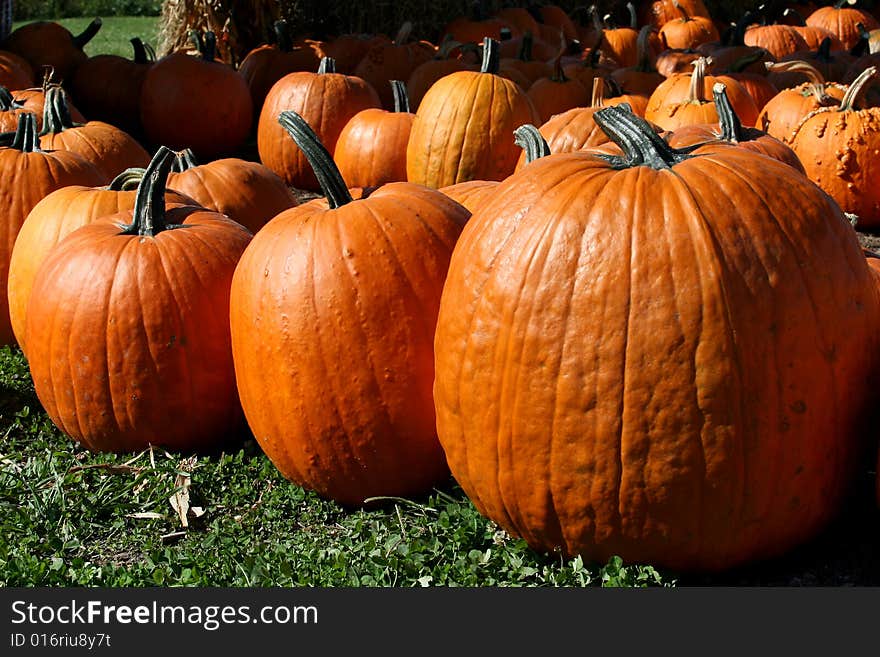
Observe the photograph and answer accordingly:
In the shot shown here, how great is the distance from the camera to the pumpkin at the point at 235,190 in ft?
15.7

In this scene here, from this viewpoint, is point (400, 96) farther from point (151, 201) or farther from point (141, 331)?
point (141, 331)

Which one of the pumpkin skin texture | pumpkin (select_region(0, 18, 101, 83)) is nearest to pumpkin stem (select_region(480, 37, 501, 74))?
the pumpkin skin texture

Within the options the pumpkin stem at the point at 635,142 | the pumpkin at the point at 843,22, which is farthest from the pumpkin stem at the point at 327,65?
the pumpkin at the point at 843,22

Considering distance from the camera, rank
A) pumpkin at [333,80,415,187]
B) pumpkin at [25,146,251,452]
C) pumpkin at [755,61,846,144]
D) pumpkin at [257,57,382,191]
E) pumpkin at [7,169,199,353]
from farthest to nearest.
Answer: pumpkin at [257,57,382,191]
pumpkin at [333,80,415,187]
pumpkin at [755,61,846,144]
pumpkin at [7,169,199,353]
pumpkin at [25,146,251,452]

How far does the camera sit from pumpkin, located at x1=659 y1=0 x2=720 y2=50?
11516 millimetres

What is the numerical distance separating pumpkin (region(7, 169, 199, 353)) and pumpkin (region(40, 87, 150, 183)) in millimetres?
1005

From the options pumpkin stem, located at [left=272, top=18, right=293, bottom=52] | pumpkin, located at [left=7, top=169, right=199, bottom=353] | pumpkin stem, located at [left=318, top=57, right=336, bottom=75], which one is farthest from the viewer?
pumpkin stem, located at [left=272, top=18, right=293, bottom=52]

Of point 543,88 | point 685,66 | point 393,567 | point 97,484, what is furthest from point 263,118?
point 393,567

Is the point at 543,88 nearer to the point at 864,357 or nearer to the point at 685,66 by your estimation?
the point at 685,66

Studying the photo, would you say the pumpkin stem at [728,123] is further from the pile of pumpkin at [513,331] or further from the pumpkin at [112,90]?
the pumpkin at [112,90]

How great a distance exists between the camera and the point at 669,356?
247 centimetres

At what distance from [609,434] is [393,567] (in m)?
0.74

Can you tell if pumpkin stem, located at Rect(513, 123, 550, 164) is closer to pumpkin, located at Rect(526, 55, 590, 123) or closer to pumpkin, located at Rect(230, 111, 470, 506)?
pumpkin, located at Rect(230, 111, 470, 506)

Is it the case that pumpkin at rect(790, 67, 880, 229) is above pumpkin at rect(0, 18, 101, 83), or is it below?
below
